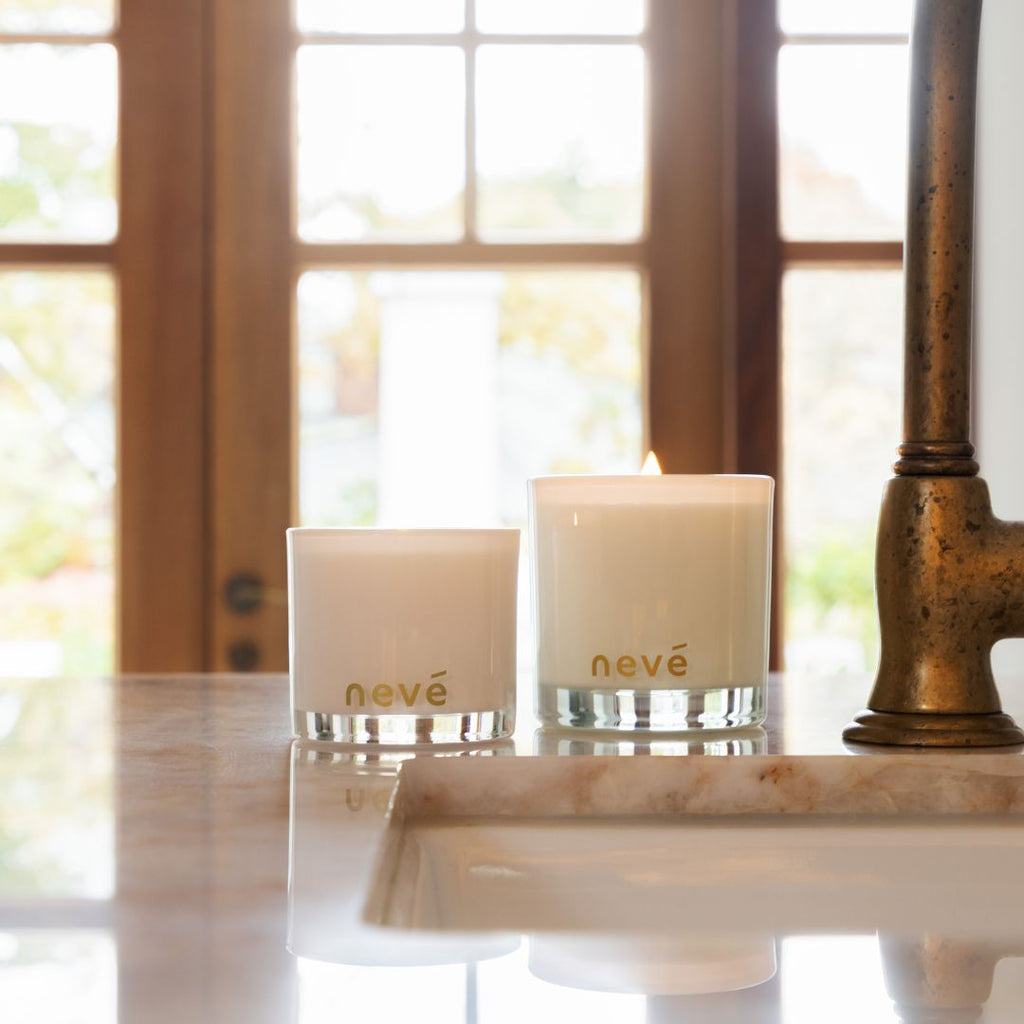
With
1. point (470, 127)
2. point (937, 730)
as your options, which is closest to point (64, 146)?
point (470, 127)

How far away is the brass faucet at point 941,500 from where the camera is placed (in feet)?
1.47

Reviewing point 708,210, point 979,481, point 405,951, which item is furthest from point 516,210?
point 405,951

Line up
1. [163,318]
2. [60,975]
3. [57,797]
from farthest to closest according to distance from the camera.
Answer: [163,318], [57,797], [60,975]

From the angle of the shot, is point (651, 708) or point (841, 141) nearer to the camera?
point (651, 708)

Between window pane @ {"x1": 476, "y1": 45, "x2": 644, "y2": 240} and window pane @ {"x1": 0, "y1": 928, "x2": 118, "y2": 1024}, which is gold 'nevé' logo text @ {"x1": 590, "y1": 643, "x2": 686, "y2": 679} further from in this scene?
window pane @ {"x1": 476, "y1": 45, "x2": 644, "y2": 240}

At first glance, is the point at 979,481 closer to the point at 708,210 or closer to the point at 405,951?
the point at 405,951

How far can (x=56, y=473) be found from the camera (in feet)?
5.53

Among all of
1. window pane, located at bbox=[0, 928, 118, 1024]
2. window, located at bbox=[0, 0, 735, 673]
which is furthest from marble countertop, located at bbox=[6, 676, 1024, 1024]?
window, located at bbox=[0, 0, 735, 673]

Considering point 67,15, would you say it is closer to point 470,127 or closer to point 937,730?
point 470,127

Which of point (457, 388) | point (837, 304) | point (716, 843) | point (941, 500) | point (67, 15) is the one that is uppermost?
point (67, 15)

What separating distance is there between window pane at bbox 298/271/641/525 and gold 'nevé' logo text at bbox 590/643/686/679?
120 cm

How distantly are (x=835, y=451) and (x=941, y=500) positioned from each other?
129 centimetres

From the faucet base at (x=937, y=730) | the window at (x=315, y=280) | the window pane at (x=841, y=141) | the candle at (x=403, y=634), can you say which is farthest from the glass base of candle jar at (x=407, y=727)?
the window pane at (x=841, y=141)

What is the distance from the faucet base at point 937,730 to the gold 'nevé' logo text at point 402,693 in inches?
5.6
